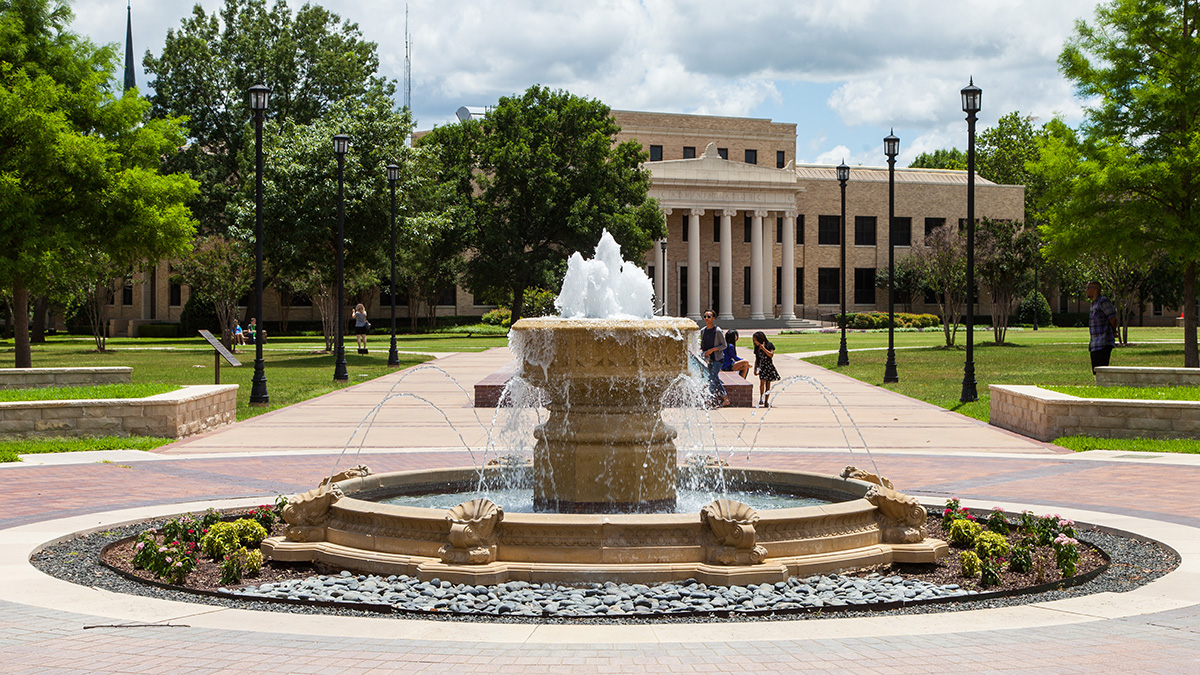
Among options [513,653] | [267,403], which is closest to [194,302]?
[267,403]

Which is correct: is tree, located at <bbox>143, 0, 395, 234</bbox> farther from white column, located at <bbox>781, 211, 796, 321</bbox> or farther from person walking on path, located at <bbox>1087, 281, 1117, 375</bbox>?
person walking on path, located at <bbox>1087, 281, 1117, 375</bbox>

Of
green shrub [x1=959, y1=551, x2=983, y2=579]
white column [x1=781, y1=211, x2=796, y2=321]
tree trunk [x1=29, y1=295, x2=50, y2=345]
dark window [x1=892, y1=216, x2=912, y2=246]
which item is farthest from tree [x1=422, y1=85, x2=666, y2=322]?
green shrub [x1=959, y1=551, x2=983, y2=579]

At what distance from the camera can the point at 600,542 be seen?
6969 mm

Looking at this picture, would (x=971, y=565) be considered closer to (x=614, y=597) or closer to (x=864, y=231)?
(x=614, y=597)

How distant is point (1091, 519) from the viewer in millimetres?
9227

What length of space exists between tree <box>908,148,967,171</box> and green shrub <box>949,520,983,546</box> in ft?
323

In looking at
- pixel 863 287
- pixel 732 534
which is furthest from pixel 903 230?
pixel 732 534

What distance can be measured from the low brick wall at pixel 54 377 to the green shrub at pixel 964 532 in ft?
52.3

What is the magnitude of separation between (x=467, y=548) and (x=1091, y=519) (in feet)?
18.5

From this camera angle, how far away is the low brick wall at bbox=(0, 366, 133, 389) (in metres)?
19.2

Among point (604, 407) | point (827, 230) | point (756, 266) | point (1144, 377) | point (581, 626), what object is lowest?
point (581, 626)

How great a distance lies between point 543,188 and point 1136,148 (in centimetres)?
3141

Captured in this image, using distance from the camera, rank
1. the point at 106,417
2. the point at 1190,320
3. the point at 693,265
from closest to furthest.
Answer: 1. the point at 106,417
2. the point at 1190,320
3. the point at 693,265

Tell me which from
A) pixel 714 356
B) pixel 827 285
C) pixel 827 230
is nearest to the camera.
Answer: pixel 714 356
